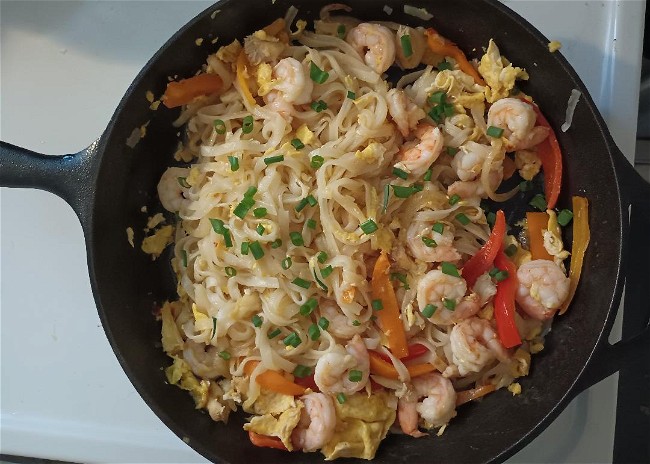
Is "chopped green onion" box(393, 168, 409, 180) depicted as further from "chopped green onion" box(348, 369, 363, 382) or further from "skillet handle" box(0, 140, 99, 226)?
"skillet handle" box(0, 140, 99, 226)

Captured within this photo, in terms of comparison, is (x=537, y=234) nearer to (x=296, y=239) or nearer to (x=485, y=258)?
(x=485, y=258)

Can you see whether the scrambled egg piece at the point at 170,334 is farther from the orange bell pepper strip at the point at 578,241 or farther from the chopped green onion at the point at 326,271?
the orange bell pepper strip at the point at 578,241

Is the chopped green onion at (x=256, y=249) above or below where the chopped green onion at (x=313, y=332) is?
above

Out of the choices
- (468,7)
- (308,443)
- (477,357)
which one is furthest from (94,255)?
(468,7)

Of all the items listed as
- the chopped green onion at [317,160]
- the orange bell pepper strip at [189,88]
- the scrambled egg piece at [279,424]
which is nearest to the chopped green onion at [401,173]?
the chopped green onion at [317,160]

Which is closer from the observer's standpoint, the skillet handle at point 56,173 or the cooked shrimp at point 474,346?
the skillet handle at point 56,173

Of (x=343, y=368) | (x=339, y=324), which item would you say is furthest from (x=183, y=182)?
(x=343, y=368)
